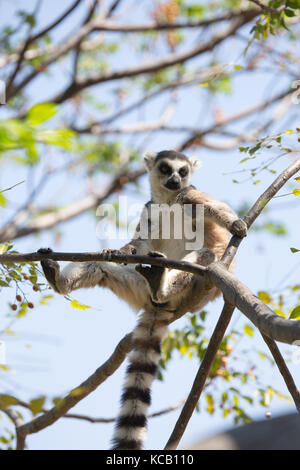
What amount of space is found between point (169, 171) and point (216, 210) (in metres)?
1.89

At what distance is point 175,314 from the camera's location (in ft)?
19.9

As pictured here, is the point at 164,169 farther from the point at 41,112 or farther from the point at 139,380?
the point at 41,112

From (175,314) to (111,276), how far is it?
2.61 ft

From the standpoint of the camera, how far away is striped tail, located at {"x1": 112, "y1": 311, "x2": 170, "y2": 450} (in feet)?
16.9

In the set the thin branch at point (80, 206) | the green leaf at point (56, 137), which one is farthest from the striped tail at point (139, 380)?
the thin branch at point (80, 206)

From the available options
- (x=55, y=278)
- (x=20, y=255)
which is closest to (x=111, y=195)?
(x=55, y=278)

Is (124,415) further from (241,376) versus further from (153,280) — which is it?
(241,376)

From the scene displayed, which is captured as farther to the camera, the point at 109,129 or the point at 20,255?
the point at 109,129

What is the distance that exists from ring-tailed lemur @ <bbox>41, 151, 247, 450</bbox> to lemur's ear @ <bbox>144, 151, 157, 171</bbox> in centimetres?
140

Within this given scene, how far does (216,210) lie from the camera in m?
5.95

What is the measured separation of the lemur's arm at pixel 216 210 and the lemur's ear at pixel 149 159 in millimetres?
1247

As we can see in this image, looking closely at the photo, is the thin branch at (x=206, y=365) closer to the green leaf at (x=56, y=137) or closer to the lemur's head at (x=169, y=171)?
the green leaf at (x=56, y=137)

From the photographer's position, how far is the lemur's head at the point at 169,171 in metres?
7.39

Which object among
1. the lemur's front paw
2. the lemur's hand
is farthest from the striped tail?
the lemur's front paw
